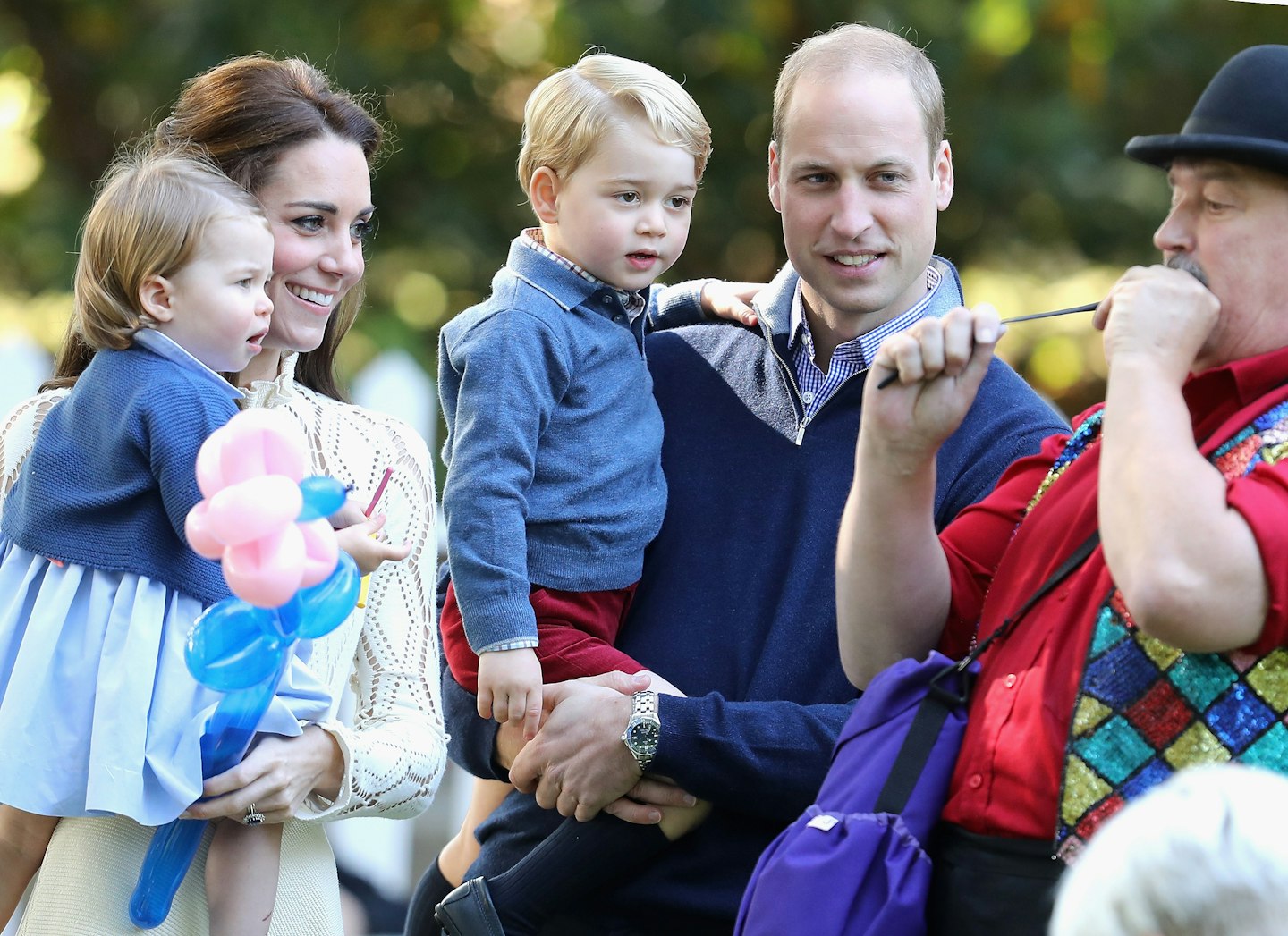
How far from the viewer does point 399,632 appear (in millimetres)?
2744

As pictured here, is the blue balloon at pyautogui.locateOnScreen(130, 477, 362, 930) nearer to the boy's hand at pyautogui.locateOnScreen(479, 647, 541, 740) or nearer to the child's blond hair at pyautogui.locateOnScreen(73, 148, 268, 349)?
the boy's hand at pyautogui.locateOnScreen(479, 647, 541, 740)

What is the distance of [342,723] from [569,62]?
402 cm

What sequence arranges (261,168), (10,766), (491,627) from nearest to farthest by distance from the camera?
1. (10,766)
2. (491,627)
3. (261,168)

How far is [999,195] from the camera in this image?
23.2 feet

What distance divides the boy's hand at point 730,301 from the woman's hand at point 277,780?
1025 mm

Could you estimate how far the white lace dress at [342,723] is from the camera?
2.39 metres

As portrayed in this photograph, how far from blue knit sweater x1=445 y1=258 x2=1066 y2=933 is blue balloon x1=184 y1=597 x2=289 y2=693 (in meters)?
0.61

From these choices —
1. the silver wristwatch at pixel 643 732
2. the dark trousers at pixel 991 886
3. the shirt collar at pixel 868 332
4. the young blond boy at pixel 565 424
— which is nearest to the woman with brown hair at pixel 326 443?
the young blond boy at pixel 565 424

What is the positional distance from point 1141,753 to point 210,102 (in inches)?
69.9

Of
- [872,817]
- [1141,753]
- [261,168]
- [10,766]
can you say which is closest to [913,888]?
[872,817]

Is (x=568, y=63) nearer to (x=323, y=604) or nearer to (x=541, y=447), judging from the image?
(x=541, y=447)

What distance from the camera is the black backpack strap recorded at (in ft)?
6.74

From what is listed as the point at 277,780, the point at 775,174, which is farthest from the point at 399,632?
the point at 775,174

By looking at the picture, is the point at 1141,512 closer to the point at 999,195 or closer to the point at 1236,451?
the point at 1236,451
